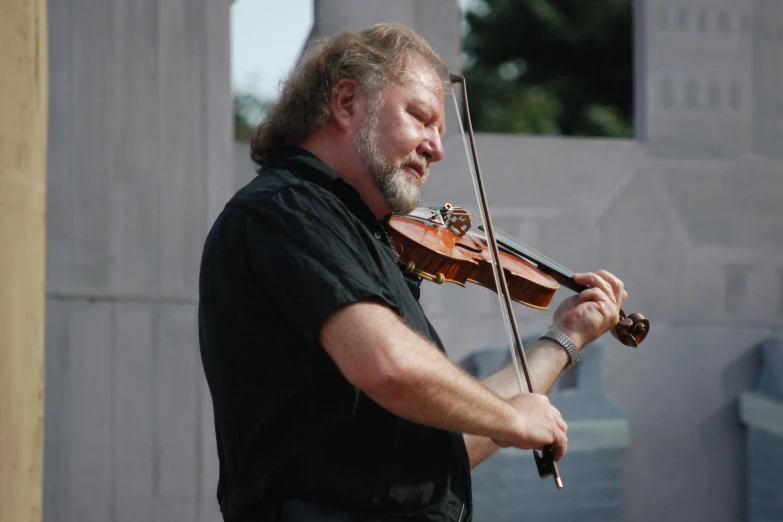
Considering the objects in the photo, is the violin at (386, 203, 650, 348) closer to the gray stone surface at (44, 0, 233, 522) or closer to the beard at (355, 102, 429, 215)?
the beard at (355, 102, 429, 215)

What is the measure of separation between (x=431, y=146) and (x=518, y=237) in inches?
89.5

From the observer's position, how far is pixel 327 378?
76.7 inches

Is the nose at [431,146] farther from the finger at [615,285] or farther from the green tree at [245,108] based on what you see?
the green tree at [245,108]

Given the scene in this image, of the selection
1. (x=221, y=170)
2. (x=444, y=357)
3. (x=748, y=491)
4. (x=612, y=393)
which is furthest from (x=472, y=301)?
(x=444, y=357)

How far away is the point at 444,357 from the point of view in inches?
76.4

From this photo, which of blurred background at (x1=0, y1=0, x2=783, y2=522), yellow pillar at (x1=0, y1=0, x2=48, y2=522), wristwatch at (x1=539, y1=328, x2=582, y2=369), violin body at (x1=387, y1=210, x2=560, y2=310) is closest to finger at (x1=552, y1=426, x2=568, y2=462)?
wristwatch at (x1=539, y1=328, x2=582, y2=369)

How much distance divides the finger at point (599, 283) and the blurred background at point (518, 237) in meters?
1.69

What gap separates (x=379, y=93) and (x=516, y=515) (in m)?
2.48

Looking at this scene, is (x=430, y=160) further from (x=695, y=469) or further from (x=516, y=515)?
(x=695, y=469)

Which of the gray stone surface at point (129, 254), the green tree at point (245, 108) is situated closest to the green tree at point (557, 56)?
the green tree at point (245, 108)

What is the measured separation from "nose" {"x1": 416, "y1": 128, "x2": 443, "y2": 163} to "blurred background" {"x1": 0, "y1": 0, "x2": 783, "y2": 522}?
168 centimetres

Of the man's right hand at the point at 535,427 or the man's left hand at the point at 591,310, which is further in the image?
the man's left hand at the point at 591,310

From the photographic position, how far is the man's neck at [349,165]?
2.26m

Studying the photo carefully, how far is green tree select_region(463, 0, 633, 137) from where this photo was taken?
16312mm
